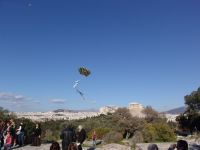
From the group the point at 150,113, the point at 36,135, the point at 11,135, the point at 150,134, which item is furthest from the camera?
the point at 150,113

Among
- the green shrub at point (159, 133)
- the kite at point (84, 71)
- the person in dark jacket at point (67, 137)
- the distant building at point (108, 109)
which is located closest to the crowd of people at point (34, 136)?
the person in dark jacket at point (67, 137)

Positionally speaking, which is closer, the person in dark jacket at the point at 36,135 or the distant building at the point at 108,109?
the person in dark jacket at the point at 36,135

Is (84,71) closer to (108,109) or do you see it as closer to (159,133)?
(159,133)

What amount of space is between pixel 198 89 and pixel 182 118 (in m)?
10.6

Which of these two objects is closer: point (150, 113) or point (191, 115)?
point (191, 115)

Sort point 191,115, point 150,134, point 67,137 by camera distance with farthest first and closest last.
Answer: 1. point 191,115
2. point 150,134
3. point 67,137

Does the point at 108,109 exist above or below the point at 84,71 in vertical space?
above

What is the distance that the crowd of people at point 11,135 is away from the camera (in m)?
17.9

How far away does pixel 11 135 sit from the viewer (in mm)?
18641

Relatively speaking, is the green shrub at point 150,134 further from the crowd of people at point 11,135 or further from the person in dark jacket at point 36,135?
the crowd of people at point 11,135

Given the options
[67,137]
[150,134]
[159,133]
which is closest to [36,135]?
[67,137]

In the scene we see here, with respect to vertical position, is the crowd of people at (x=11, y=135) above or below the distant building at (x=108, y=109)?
below

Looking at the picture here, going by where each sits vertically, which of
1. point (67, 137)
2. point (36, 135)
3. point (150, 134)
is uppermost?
point (150, 134)

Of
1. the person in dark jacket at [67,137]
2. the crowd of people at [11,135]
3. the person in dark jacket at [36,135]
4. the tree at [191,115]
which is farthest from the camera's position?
the tree at [191,115]
